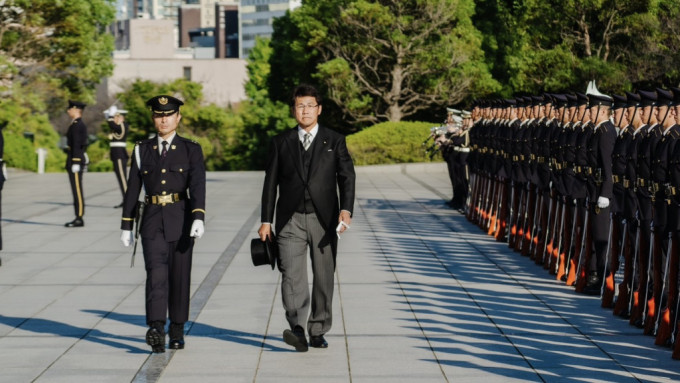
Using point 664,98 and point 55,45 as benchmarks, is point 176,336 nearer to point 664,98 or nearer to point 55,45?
point 664,98

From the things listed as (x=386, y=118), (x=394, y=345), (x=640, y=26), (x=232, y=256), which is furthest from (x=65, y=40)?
(x=394, y=345)

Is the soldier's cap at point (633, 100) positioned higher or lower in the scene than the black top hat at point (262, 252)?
higher

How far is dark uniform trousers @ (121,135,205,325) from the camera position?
7996mm

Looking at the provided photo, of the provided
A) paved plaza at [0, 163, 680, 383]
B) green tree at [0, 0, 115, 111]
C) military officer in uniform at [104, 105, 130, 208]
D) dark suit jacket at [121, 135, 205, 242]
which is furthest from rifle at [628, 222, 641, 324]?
green tree at [0, 0, 115, 111]

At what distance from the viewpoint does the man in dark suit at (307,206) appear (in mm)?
8020

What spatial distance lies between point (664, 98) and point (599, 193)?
6.53 feet

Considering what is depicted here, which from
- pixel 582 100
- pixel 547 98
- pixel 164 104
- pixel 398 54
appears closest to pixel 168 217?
pixel 164 104

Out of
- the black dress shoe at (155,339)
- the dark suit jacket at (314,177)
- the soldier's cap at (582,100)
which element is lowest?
the black dress shoe at (155,339)

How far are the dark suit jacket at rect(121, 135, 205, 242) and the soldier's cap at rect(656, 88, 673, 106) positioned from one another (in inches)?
138

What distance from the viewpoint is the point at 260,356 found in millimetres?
7863

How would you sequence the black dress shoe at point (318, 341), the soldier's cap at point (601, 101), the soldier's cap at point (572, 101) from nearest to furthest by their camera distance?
1. the black dress shoe at point (318, 341)
2. the soldier's cap at point (601, 101)
3. the soldier's cap at point (572, 101)

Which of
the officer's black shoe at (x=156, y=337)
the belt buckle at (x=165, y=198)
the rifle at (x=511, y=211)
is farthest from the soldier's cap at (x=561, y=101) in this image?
the officer's black shoe at (x=156, y=337)

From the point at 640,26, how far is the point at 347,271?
25.4m

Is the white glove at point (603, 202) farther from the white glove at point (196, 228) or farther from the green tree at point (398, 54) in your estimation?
the green tree at point (398, 54)
